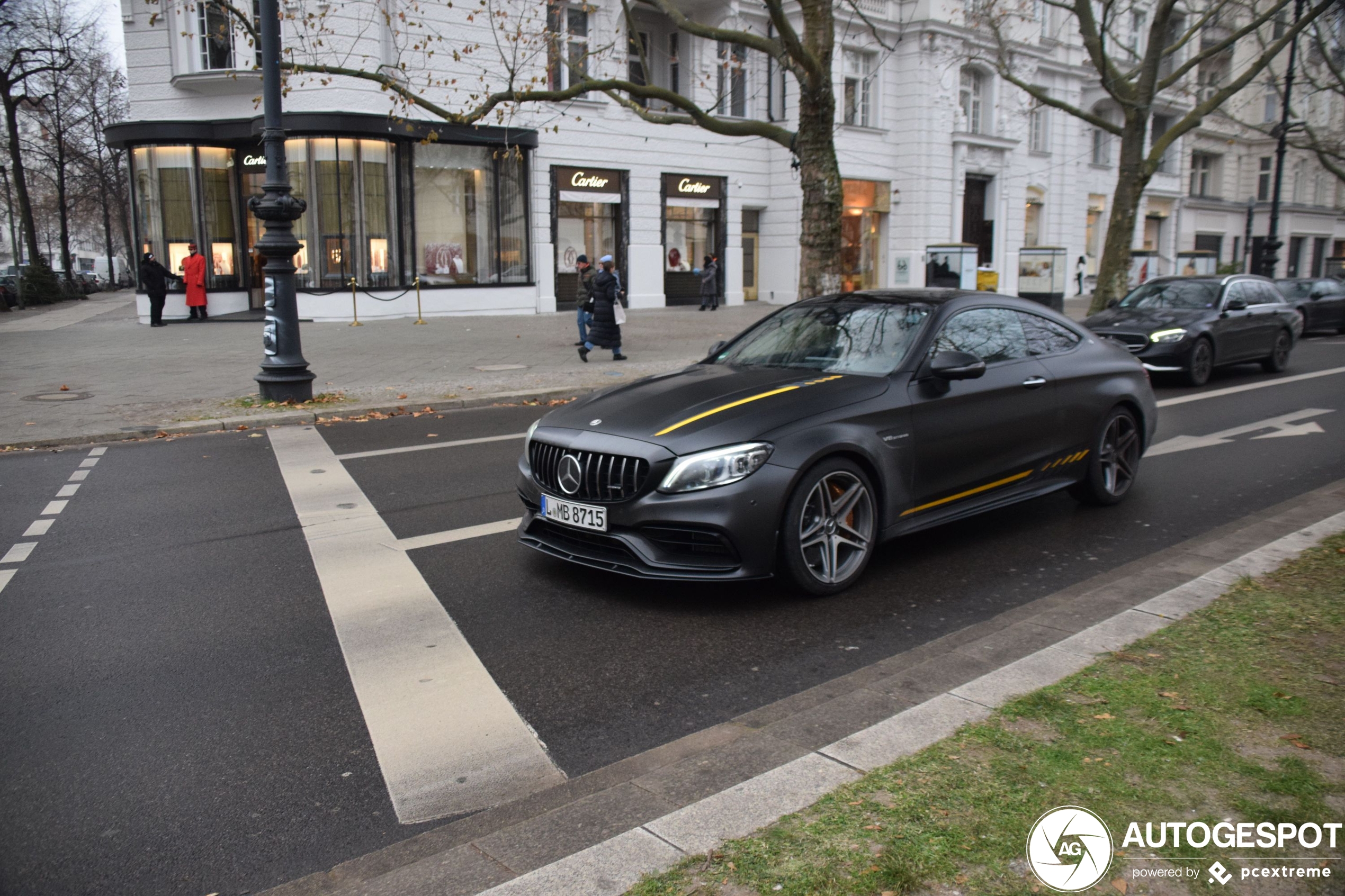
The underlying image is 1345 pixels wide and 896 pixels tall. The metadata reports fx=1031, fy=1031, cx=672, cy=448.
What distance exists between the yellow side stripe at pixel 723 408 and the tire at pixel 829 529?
500mm

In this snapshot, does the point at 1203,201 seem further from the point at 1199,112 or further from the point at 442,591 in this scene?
the point at 442,591

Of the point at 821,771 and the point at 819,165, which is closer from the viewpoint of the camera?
the point at 821,771

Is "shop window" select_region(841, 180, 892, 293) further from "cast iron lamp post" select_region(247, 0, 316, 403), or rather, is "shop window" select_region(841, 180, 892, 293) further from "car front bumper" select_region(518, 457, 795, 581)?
"car front bumper" select_region(518, 457, 795, 581)

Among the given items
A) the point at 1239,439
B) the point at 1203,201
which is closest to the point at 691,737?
the point at 1239,439

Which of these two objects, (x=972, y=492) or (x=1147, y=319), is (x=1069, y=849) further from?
(x=1147, y=319)

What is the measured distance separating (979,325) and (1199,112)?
2206 centimetres

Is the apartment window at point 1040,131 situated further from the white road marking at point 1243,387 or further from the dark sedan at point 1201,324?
the dark sedan at point 1201,324

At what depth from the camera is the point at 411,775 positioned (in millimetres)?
3564

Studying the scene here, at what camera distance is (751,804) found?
2.98 metres

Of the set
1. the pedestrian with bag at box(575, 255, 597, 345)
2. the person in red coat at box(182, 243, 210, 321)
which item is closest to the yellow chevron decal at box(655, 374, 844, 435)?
the pedestrian with bag at box(575, 255, 597, 345)

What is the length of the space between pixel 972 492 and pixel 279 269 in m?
9.39

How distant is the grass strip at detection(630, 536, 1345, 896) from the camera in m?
2.61

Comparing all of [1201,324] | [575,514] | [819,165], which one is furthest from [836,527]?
[819,165]

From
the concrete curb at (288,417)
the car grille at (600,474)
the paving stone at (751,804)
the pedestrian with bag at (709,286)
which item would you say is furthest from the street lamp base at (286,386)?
the pedestrian with bag at (709,286)
